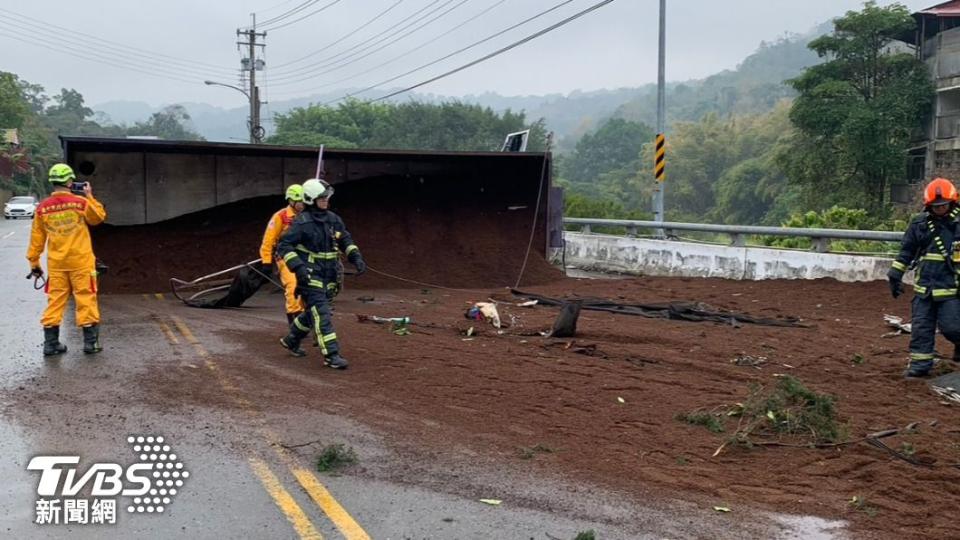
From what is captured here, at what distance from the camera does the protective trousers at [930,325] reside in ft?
25.8

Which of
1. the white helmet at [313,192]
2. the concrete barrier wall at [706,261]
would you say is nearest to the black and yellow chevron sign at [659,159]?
the concrete barrier wall at [706,261]

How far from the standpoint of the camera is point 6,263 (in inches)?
754

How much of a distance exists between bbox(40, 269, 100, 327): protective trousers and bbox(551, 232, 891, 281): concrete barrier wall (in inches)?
428

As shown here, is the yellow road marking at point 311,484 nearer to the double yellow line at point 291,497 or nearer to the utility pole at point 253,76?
the double yellow line at point 291,497

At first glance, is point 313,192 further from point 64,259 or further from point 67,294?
point 67,294

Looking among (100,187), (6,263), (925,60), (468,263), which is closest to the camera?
(100,187)

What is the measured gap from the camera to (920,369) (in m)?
7.82

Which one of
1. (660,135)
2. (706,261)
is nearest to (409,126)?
(660,135)

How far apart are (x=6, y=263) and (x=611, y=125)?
114m

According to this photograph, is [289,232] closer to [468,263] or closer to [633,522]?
[633,522]

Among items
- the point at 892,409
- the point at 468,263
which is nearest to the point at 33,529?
the point at 892,409

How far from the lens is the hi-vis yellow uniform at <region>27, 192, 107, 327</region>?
27.1 ft

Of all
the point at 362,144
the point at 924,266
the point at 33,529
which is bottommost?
the point at 33,529

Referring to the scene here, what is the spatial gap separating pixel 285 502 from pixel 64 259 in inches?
194
